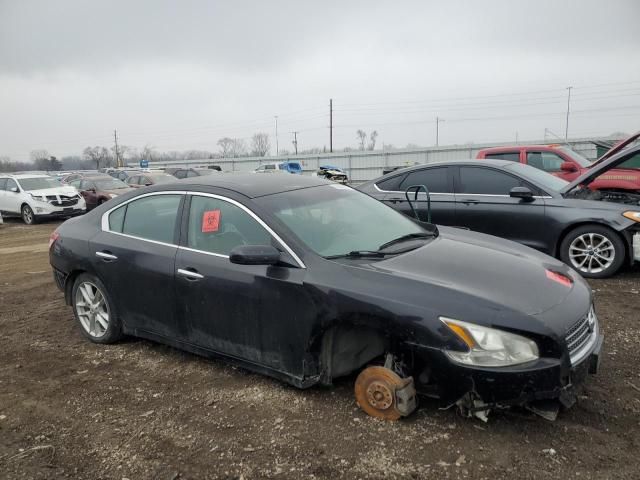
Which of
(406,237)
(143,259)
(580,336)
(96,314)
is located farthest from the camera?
(96,314)

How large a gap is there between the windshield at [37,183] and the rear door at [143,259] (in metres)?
13.7

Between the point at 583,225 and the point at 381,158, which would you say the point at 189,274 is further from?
the point at 381,158

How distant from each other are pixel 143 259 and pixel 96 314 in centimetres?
97

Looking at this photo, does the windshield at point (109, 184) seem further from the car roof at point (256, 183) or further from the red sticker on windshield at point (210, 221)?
the red sticker on windshield at point (210, 221)

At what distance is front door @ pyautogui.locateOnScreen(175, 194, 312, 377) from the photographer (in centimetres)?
321

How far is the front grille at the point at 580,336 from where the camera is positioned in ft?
8.97

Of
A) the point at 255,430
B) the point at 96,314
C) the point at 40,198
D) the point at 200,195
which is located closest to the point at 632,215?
the point at 200,195

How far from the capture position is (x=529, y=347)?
2629 mm

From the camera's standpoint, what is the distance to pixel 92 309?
177 inches

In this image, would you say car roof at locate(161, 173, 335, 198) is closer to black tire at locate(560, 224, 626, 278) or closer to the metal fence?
black tire at locate(560, 224, 626, 278)

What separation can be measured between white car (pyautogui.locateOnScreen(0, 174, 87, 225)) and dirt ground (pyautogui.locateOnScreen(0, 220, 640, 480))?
1280cm

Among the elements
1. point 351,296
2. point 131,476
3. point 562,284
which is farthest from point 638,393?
point 131,476

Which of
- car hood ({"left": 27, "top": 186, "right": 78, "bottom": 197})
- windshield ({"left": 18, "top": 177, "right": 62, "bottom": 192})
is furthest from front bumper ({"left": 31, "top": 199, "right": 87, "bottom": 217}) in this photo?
windshield ({"left": 18, "top": 177, "right": 62, "bottom": 192})

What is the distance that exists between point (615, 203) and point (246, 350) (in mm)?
4810
